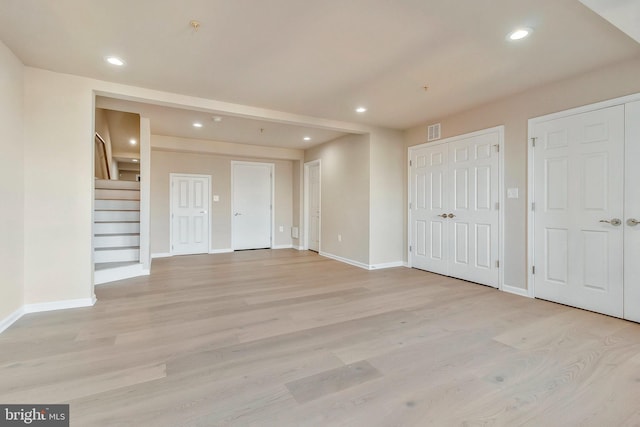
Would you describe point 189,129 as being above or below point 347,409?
above

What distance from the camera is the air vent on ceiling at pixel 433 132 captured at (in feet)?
15.0

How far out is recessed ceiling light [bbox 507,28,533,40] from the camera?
7.31 ft

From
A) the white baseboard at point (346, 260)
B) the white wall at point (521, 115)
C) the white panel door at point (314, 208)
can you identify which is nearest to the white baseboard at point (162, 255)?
the white panel door at point (314, 208)

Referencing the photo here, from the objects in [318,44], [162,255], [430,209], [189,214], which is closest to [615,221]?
[430,209]

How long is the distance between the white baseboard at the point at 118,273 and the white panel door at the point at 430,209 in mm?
4411

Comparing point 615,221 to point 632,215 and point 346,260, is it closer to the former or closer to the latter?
point 632,215

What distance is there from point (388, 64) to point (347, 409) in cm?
A: 279

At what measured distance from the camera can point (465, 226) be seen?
4219mm

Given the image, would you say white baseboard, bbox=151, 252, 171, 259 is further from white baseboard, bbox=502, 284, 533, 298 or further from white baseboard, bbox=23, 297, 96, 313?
white baseboard, bbox=502, 284, 533, 298

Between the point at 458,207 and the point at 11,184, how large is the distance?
5.09 metres

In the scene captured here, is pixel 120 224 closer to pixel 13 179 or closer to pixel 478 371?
pixel 13 179

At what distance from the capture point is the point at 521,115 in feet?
11.6

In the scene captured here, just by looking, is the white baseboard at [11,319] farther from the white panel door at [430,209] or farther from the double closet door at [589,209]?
the double closet door at [589,209]

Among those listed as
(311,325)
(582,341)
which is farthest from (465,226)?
(311,325)
